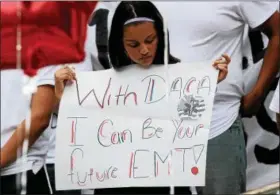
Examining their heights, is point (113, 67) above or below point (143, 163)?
above

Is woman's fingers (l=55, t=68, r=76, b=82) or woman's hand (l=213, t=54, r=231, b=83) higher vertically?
woman's hand (l=213, t=54, r=231, b=83)

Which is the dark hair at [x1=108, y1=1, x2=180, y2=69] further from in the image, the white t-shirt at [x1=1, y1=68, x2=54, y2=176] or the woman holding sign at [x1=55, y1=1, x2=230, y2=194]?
the white t-shirt at [x1=1, y1=68, x2=54, y2=176]

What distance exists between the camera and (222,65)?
2.62 metres

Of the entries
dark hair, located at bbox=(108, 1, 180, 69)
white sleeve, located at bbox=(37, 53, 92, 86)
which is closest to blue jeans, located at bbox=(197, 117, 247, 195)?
dark hair, located at bbox=(108, 1, 180, 69)

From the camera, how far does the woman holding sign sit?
2.63 metres

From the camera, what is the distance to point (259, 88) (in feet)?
8.96

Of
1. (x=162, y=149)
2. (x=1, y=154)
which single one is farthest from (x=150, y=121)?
(x=1, y=154)

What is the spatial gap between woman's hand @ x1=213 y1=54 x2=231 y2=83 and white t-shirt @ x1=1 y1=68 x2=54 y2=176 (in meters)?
0.58

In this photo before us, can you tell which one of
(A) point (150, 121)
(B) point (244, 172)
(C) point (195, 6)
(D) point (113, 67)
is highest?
(C) point (195, 6)

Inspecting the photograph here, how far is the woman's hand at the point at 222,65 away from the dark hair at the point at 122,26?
0.41 ft

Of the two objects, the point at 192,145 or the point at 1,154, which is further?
the point at 1,154

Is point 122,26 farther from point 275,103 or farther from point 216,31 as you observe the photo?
point 275,103

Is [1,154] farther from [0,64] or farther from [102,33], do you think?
[102,33]

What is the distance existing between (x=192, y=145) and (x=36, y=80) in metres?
0.56
